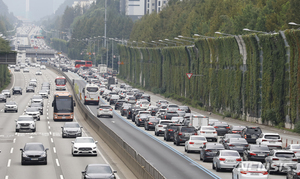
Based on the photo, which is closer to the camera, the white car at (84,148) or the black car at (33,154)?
the black car at (33,154)

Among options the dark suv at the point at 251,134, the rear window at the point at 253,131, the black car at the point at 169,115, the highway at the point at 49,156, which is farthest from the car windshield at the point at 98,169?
the black car at the point at 169,115

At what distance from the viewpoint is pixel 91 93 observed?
94.9 metres

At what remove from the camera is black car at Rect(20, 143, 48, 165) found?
34562mm

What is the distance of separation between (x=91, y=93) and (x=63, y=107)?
2649 centimetres

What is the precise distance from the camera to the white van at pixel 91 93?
310 feet

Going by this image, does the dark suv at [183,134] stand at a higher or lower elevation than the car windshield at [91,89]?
higher

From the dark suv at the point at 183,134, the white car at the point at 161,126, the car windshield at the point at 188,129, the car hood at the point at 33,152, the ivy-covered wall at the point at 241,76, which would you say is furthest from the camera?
the ivy-covered wall at the point at 241,76

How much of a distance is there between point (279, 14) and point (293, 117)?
37226 millimetres

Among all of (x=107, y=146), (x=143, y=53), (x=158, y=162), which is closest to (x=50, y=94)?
(x=143, y=53)

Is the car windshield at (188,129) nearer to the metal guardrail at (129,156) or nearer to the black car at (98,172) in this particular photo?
the metal guardrail at (129,156)

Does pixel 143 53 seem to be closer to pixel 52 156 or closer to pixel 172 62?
pixel 172 62

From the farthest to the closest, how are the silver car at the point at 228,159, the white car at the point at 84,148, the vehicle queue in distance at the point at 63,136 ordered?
the white car at the point at 84,148, the silver car at the point at 228,159, the vehicle queue in distance at the point at 63,136

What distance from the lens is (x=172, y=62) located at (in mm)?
121875

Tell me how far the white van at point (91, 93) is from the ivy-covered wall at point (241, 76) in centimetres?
1754
